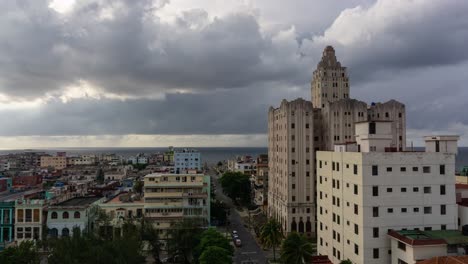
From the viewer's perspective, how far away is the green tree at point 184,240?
182ft

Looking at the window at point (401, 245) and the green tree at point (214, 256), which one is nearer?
the window at point (401, 245)

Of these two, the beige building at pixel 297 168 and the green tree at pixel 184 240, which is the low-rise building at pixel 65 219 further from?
the beige building at pixel 297 168

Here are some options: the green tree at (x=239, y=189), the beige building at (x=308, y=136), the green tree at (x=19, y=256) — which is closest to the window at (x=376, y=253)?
the beige building at (x=308, y=136)

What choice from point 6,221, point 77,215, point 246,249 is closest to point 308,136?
point 246,249

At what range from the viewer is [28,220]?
224ft

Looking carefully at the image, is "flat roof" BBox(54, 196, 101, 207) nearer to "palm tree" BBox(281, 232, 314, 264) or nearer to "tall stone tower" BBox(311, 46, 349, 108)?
"palm tree" BBox(281, 232, 314, 264)

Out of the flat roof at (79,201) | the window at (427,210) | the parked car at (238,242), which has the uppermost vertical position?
the window at (427,210)

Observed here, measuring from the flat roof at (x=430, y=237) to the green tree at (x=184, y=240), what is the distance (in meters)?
28.2

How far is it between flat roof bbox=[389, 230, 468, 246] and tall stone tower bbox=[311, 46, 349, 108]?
51672 millimetres

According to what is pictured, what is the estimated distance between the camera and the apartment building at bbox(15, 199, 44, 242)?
67812mm

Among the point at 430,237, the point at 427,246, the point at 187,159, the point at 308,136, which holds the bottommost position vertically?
the point at 427,246

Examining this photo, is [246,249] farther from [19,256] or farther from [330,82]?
[330,82]

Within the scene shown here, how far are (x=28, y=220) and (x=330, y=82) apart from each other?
74.7m

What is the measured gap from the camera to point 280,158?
3573 inches
